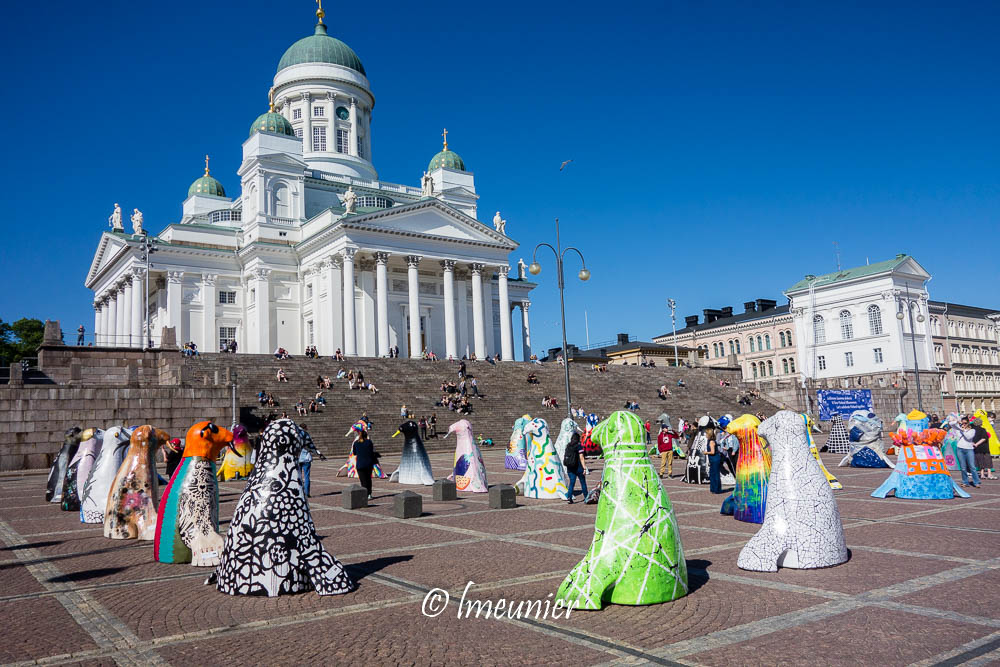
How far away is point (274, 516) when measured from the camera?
767 centimetres

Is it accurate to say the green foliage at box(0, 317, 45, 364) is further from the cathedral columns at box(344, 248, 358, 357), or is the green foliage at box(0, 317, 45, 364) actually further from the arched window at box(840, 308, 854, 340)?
the arched window at box(840, 308, 854, 340)

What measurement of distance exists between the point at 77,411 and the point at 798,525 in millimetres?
28519

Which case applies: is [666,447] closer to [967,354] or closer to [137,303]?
[137,303]

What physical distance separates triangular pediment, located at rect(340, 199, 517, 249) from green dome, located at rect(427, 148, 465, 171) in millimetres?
13462

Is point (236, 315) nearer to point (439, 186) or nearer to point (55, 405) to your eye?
point (439, 186)

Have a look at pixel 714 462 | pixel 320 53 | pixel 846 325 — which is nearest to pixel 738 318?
pixel 846 325

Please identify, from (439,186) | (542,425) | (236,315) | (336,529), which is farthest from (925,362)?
(336,529)

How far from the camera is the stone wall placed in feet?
92.2

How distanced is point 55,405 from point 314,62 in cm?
4862

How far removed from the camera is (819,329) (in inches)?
3036

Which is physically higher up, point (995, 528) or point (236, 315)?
point (236, 315)

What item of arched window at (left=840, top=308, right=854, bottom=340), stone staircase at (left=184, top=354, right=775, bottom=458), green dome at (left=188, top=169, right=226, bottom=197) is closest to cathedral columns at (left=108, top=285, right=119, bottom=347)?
green dome at (left=188, top=169, right=226, bottom=197)

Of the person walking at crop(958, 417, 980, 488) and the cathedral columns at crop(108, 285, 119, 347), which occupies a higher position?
the cathedral columns at crop(108, 285, 119, 347)

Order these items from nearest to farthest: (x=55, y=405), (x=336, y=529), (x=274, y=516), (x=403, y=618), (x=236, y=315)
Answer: (x=403, y=618)
(x=274, y=516)
(x=336, y=529)
(x=55, y=405)
(x=236, y=315)
